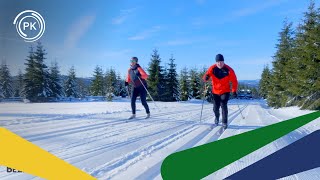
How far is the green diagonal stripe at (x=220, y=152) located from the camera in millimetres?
1914

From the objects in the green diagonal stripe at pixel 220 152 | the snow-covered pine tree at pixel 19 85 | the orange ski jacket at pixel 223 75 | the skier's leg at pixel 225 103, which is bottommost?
the green diagonal stripe at pixel 220 152

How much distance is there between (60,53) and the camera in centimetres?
188

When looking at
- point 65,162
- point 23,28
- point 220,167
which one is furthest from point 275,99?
point 23,28

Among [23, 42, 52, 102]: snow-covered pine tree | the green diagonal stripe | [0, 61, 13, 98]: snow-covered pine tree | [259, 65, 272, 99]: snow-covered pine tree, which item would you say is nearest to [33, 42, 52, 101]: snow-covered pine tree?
[23, 42, 52, 102]: snow-covered pine tree

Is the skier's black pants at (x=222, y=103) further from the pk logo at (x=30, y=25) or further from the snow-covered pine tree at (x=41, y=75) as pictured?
the pk logo at (x=30, y=25)

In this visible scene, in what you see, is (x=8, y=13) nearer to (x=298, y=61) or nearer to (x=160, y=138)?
(x=160, y=138)

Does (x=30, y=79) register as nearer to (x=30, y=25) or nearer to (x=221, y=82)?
(x=30, y=25)

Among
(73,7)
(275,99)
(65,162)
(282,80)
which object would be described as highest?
(73,7)

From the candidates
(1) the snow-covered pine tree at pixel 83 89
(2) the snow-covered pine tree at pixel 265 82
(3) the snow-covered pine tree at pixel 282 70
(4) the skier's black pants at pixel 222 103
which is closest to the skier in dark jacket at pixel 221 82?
(4) the skier's black pants at pixel 222 103

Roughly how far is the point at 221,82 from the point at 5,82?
2746mm

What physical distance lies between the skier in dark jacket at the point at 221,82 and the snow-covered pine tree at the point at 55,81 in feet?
4.43

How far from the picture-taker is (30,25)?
5.67 ft

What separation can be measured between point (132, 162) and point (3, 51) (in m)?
1.14

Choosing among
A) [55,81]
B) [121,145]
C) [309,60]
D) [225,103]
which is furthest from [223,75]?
[55,81]
